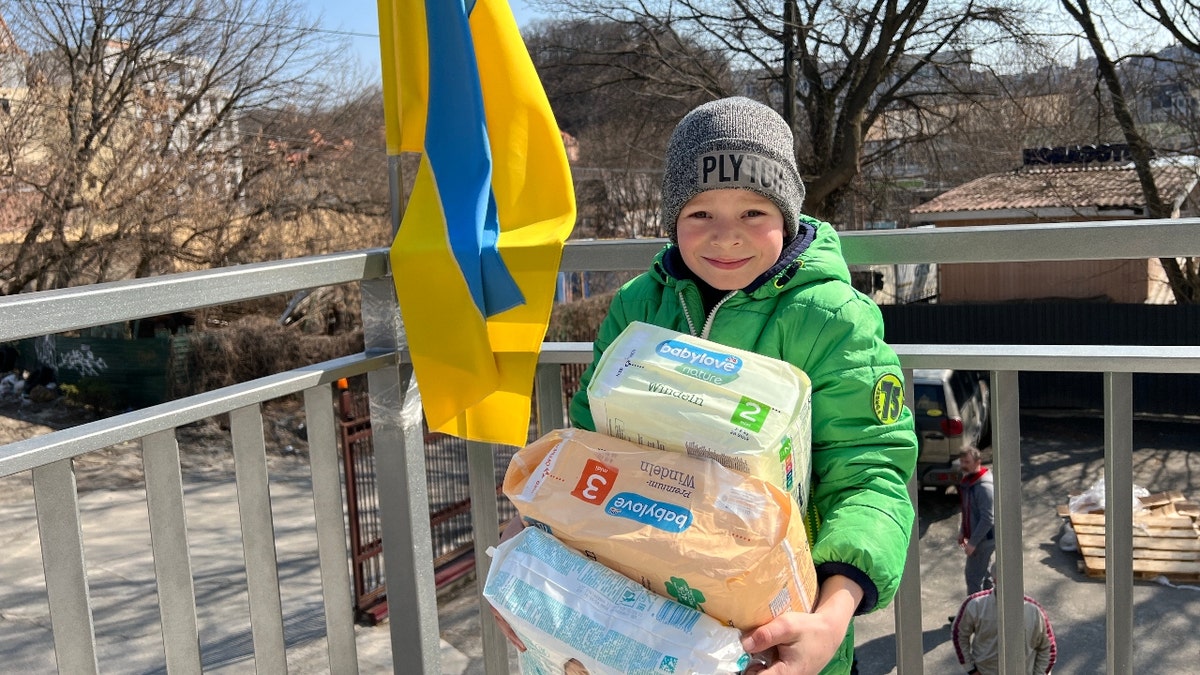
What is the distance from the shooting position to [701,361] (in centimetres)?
125

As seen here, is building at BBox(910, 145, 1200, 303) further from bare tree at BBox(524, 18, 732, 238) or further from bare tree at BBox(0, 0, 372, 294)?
bare tree at BBox(0, 0, 372, 294)

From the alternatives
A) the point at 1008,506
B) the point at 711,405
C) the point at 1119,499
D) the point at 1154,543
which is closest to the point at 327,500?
the point at 711,405

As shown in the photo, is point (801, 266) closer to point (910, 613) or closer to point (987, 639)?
point (910, 613)

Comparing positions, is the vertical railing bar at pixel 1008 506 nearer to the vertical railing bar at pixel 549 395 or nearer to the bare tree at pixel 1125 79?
the vertical railing bar at pixel 549 395

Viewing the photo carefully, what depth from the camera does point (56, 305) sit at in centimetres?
130

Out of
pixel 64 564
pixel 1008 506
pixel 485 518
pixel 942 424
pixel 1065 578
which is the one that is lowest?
pixel 1065 578

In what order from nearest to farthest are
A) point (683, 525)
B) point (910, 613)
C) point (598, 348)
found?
point (683, 525)
point (598, 348)
point (910, 613)

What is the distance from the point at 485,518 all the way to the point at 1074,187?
17.6 meters

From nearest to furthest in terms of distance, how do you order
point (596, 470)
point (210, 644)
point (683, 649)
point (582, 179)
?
point (683, 649)
point (596, 470)
point (210, 644)
point (582, 179)

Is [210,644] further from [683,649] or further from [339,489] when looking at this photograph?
[683,649]

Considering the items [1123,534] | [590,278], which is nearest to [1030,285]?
[590,278]

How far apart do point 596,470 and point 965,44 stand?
17264 mm

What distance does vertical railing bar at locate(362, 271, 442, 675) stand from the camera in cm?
203

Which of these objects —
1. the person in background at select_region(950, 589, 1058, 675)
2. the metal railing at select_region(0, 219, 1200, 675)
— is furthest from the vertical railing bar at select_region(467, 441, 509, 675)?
the person in background at select_region(950, 589, 1058, 675)
